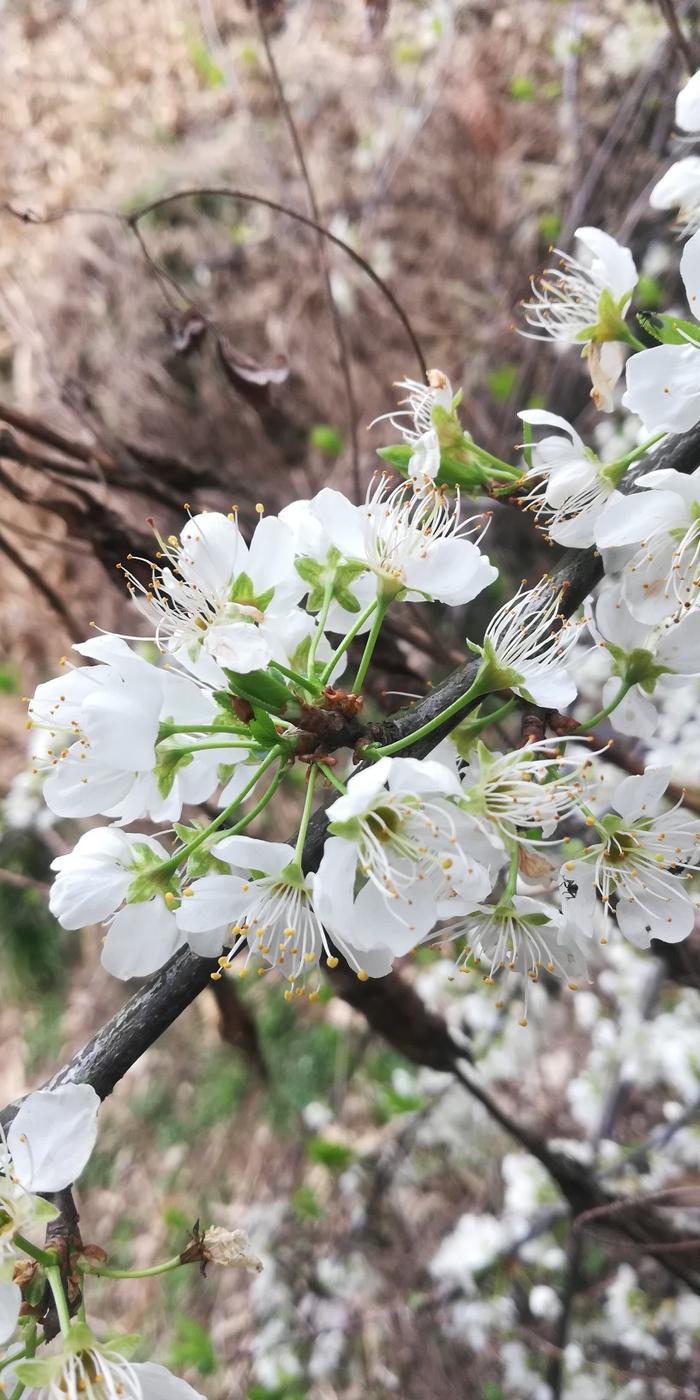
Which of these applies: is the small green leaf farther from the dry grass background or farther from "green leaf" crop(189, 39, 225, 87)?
"green leaf" crop(189, 39, 225, 87)

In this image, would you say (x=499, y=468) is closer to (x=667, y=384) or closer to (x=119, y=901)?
(x=667, y=384)

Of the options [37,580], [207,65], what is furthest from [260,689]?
[207,65]

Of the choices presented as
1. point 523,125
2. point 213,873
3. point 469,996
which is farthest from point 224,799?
point 523,125

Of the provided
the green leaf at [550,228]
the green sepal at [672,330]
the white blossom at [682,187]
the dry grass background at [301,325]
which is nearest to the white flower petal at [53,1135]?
the green sepal at [672,330]

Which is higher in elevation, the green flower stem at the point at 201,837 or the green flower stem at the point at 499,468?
the green flower stem at the point at 499,468

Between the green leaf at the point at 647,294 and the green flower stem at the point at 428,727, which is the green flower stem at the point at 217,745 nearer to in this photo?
the green flower stem at the point at 428,727

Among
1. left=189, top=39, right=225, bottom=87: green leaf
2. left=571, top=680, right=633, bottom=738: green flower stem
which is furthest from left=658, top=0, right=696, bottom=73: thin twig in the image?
left=189, top=39, right=225, bottom=87: green leaf

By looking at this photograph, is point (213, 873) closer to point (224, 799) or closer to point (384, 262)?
point (224, 799)
